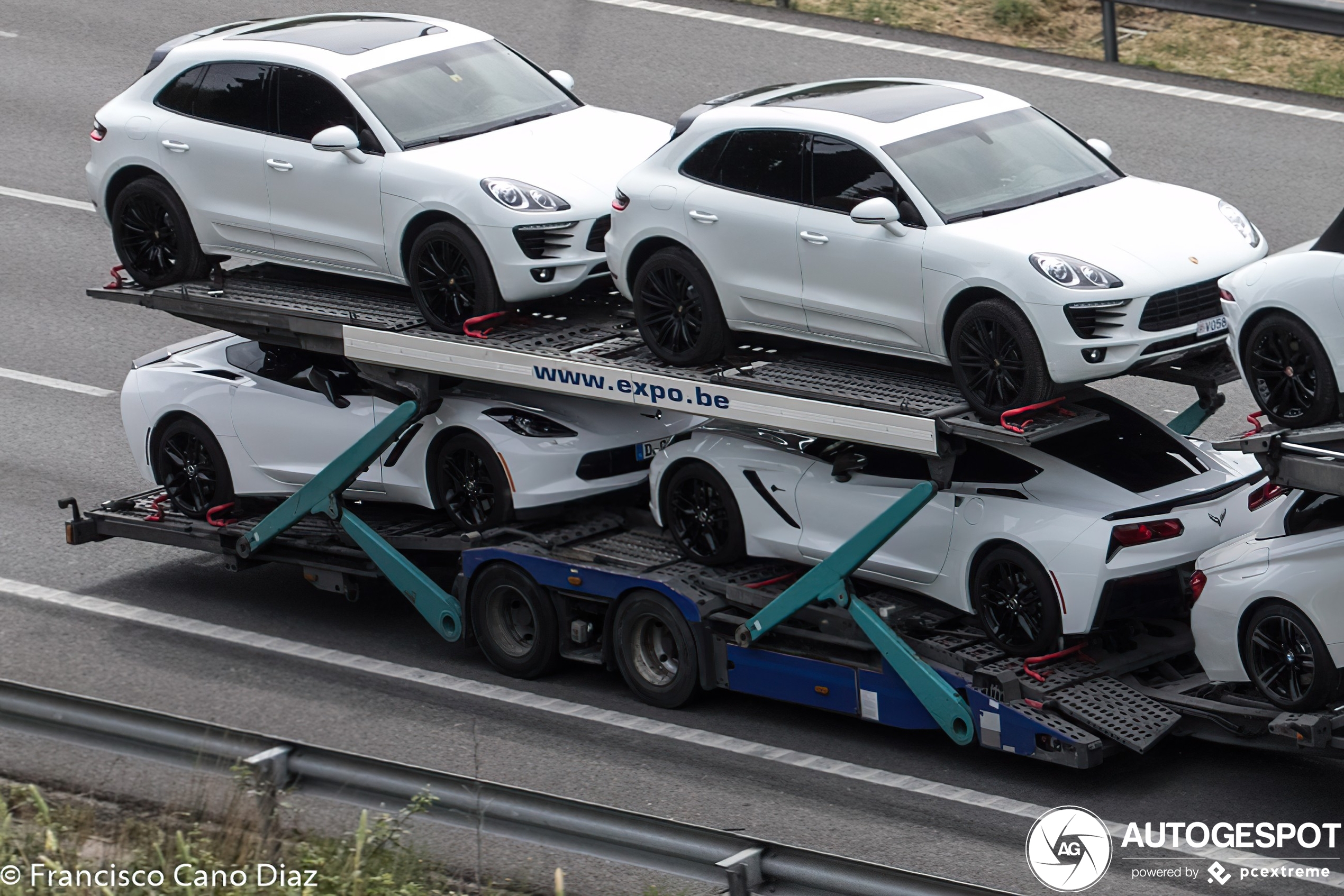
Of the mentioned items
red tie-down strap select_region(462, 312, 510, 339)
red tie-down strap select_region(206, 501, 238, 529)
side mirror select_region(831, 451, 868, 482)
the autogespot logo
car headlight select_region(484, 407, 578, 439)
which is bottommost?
the autogespot logo

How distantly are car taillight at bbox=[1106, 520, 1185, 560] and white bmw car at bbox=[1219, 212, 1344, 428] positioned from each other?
0.88 meters

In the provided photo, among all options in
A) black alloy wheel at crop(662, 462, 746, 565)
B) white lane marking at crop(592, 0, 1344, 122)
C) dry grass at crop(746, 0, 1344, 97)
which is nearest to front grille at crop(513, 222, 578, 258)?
black alloy wheel at crop(662, 462, 746, 565)

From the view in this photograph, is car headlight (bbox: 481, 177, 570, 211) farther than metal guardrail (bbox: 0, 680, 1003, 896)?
Yes

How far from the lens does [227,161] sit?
12.8 m

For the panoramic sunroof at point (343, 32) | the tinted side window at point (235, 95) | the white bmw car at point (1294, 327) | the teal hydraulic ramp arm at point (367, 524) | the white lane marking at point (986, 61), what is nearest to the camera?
the white bmw car at point (1294, 327)

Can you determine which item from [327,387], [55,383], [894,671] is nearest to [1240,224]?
[894,671]

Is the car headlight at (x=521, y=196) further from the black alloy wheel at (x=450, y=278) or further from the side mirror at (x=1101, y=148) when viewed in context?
the side mirror at (x=1101, y=148)

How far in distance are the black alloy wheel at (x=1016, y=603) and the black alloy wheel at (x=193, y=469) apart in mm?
5710

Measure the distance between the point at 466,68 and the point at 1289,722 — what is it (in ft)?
22.3

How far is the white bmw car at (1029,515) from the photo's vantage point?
10.1 metres

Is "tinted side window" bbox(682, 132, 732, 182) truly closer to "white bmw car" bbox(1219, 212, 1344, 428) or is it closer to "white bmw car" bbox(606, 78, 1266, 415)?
"white bmw car" bbox(606, 78, 1266, 415)

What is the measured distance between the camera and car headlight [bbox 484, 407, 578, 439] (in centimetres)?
1218

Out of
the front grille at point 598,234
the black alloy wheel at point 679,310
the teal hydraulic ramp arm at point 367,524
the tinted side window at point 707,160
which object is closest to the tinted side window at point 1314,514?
the black alloy wheel at point 679,310

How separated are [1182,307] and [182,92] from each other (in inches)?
270
